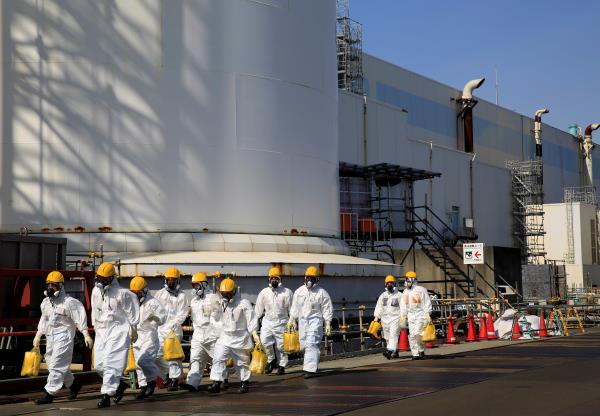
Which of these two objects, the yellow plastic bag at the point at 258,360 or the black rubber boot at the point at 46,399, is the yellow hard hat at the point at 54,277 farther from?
the yellow plastic bag at the point at 258,360

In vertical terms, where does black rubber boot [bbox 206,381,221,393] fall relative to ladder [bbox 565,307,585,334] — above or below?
below

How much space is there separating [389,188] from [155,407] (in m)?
29.8

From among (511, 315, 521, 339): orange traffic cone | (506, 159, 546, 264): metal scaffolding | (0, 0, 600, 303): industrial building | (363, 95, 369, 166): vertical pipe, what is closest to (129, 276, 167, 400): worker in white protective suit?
(0, 0, 600, 303): industrial building

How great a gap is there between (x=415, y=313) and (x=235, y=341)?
683 cm

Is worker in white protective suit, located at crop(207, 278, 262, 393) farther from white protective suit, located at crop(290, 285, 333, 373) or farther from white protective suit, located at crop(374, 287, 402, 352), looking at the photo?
white protective suit, located at crop(374, 287, 402, 352)

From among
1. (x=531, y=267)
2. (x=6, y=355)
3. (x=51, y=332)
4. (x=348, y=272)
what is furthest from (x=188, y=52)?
(x=531, y=267)

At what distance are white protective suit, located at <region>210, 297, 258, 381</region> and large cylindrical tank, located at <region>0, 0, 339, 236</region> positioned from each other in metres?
11.4

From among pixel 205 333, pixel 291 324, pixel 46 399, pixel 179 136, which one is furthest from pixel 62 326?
pixel 179 136

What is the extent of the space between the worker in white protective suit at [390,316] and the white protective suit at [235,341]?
6212mm

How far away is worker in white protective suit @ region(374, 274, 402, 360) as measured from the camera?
20750 mm

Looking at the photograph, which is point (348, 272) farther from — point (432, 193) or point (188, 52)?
point (432, 193)

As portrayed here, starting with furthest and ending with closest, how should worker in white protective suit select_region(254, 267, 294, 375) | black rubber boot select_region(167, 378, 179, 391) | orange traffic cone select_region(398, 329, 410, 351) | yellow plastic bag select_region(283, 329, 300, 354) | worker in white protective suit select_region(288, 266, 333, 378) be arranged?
orange traffic cone select_region(398, 329, 410, 351) < worker in white protective suit select_region(254, 267, 294, 375) < yellow plastic bag select_region(283, 329, 300, 354) < worker in white protective suit select_region(288, 266, 333, 378) < black rubber boot select_region(167, 378, 179, 391)

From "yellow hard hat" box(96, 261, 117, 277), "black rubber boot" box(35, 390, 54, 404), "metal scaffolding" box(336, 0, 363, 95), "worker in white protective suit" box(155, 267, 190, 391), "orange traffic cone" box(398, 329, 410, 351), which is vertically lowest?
"black rubber boot" box(35, 390, 54, 404)

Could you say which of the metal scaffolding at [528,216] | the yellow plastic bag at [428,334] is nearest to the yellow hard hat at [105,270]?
the yellow plastic bag at [428,334]
